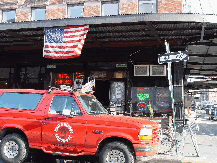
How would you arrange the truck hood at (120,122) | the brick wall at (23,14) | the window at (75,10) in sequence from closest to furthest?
the truck hood at (120,122), the window at (75,10), the brick wall at (23,14)

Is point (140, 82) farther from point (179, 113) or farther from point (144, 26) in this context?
point (144, 26)

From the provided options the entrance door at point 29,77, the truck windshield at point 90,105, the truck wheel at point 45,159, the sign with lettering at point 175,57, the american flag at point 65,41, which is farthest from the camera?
the entrance door at point 29,77

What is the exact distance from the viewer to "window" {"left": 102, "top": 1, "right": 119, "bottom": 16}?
54.7 ft

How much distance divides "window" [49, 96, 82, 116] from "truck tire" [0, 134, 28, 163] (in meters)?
1.14

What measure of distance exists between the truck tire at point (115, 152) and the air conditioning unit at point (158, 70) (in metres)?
8.92

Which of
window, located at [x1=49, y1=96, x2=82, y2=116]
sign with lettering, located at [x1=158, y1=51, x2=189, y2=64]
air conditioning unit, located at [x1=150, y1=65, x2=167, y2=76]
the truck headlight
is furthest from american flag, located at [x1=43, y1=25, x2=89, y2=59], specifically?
the truck headlight

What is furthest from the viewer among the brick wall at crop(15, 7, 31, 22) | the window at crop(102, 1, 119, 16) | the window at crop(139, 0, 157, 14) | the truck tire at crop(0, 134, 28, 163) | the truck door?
the brick wall at crop(15, 7, 31, 22)

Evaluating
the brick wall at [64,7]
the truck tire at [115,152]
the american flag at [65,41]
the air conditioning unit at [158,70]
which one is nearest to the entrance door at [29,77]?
the brick wall at [64,7]

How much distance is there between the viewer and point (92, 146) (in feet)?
20.0

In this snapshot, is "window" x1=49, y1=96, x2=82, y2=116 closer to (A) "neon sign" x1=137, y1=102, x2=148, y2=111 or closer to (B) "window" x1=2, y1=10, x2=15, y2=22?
(A) "neon sign" x1=137, y1=102, x2=148, y2=111

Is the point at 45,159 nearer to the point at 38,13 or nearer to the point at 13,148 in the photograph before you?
the point at 13,148

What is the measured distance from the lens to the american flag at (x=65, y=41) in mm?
10961

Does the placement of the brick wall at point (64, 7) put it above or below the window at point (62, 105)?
above

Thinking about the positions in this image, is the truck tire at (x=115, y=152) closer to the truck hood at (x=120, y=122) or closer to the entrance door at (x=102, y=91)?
the truck hood at (x=120, y=122)
